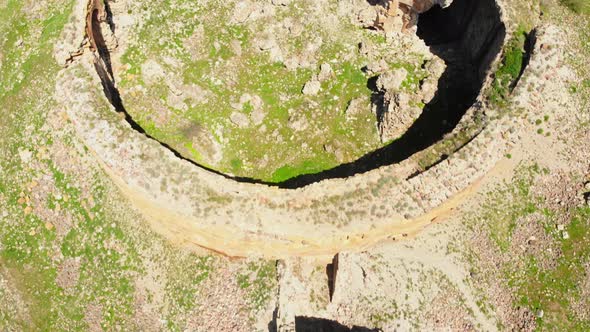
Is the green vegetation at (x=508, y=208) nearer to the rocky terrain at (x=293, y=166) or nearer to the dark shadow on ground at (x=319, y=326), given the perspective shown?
the rocky terrain at (x=293, y=166)

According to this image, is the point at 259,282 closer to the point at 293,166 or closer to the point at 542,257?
the point at 293,166

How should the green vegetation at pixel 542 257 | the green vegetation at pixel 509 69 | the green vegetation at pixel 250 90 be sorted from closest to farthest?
the green vegetation at pixel 542 257
the green vegetation at pixel 509 69
the green vegetation at pixel 250 90

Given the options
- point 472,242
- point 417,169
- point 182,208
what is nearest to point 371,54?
point 417,169

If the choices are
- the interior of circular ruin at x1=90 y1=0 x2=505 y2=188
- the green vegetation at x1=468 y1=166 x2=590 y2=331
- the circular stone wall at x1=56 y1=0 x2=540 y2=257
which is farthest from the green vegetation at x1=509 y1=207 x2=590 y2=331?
the interior of circular ruin at x1=90 y1=0 x2=505 y2=188

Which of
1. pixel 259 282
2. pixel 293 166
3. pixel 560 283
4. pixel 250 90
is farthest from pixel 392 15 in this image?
pixel 259 282

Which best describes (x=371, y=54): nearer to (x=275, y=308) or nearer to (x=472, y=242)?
(x=472, y=242)

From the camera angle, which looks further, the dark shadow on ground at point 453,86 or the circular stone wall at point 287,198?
the dark shadow on ground at point 453,86

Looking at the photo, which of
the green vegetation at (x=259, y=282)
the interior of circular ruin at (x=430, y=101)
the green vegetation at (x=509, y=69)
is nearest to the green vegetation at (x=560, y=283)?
the green vegetation at (x=509, y=69)
